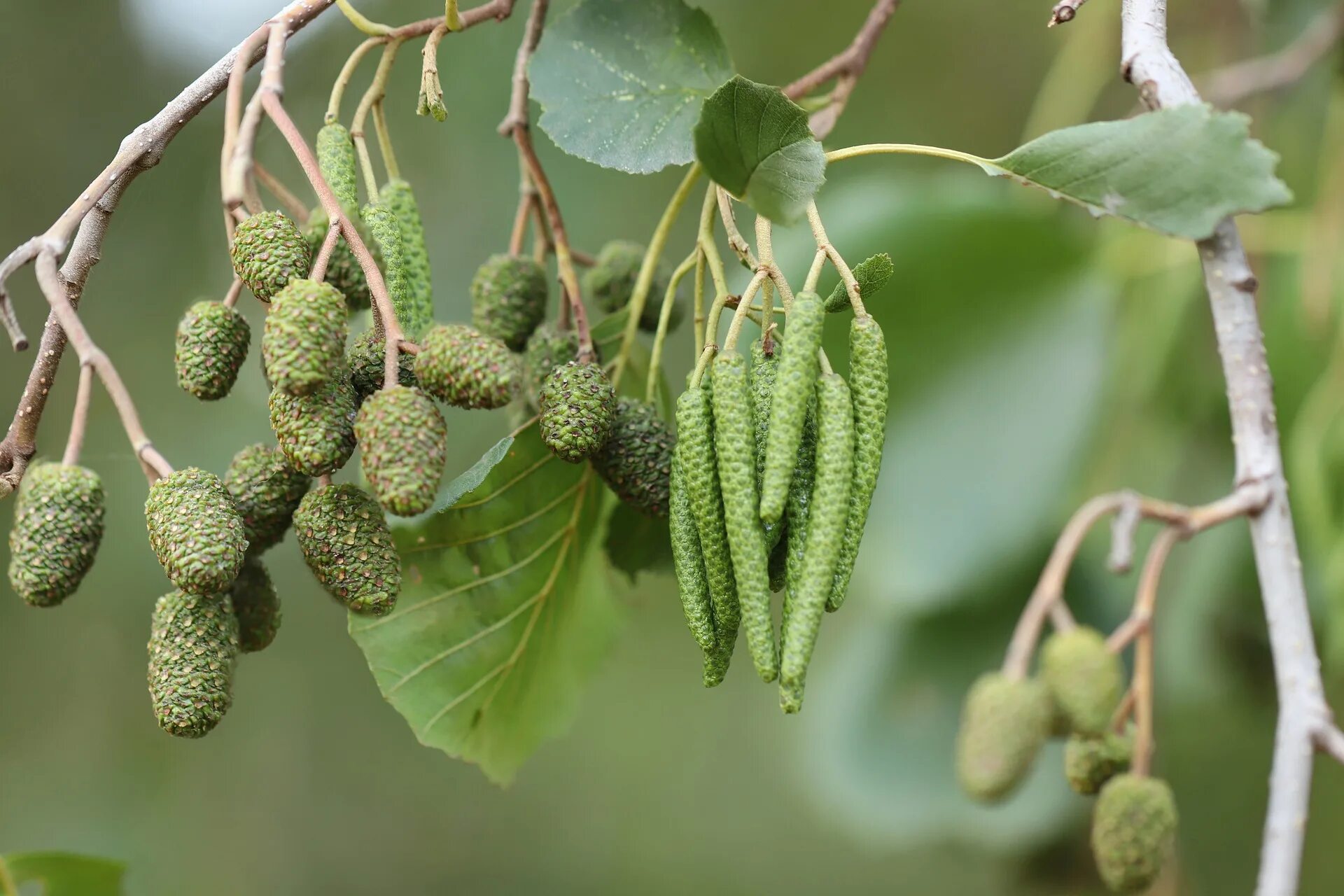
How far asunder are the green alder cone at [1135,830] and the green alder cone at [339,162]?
76 centimetres

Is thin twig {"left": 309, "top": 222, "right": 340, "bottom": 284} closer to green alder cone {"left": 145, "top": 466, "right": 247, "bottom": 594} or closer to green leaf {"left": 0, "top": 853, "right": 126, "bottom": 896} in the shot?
green alder cone {"left": 145, "top": 466, "right": 247, "bottom": 594}

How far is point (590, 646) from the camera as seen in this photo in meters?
1.31

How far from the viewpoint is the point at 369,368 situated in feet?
2.80

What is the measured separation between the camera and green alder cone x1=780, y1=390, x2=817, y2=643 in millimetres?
812

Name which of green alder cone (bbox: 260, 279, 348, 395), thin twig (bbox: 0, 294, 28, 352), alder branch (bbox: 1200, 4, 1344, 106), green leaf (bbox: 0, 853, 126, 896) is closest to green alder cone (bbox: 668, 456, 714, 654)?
green alder cone (bbox: 260, 279, 348, 395)

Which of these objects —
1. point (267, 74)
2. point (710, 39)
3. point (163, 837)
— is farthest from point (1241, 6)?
point (163, 837)

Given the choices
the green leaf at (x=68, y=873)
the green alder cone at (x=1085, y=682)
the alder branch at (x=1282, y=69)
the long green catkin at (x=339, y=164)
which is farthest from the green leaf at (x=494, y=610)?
the alder branch at (x=1282, y=69)

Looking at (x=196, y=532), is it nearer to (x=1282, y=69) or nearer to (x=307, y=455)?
(x=307, y=455)

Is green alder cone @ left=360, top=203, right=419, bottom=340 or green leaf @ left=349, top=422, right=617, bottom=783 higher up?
green alder cone @ left=360, top=203, right=419, bottom=340

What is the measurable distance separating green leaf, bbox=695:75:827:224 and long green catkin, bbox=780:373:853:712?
134mm

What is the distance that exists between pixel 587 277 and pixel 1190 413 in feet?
3.59

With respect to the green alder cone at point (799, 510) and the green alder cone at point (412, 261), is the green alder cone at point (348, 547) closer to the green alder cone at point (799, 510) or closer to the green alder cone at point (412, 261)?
the green alder cone at point (412, 261)

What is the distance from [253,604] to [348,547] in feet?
0.59

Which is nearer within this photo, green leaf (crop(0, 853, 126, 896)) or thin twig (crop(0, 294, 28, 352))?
thin twig (crop(0, 294, 28, 352))
